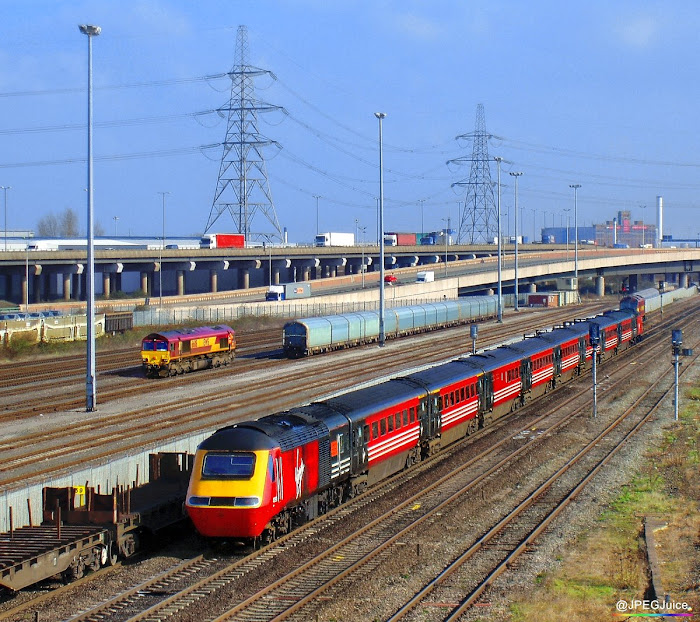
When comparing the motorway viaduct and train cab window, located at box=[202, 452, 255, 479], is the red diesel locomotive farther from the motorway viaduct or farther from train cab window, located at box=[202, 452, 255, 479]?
the motorway viaduct

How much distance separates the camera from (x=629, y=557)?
65.5 feet

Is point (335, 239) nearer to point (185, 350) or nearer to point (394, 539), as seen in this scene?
point (185, 350)

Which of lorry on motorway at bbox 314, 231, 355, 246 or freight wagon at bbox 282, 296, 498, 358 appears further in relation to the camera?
lorry on motorway at bbox 314, 231, 355, 246

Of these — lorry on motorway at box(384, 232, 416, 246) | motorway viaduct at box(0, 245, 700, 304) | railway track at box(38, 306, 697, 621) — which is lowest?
railway track at box(38, 306, 697, 621)

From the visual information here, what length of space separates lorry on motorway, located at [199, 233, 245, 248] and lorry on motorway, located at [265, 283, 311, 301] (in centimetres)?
3098

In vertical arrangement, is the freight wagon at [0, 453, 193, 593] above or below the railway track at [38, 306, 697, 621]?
above

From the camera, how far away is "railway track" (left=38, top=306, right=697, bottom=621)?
17.1 m

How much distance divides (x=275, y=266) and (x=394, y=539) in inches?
4796

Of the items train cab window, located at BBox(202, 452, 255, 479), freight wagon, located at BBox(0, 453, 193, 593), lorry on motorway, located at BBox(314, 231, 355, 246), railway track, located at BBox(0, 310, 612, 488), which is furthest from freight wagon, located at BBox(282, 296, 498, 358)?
lorry on motorway, located at BBox(314, 231, 355, 246)

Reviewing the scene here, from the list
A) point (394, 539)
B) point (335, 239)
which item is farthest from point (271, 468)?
point (335, 239)

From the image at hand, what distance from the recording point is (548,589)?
1778 centimetres

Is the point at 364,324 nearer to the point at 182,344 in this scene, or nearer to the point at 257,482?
the point at 182,344

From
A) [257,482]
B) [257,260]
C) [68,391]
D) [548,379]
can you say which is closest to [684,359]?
[548,379]

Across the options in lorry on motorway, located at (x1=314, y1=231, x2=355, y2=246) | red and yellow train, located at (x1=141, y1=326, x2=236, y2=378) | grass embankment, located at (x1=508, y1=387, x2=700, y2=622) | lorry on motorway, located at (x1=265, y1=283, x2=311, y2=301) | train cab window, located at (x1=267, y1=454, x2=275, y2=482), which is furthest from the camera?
lorry on motorway, located at (x1=314, y1=231, x2=355, y2=246)
